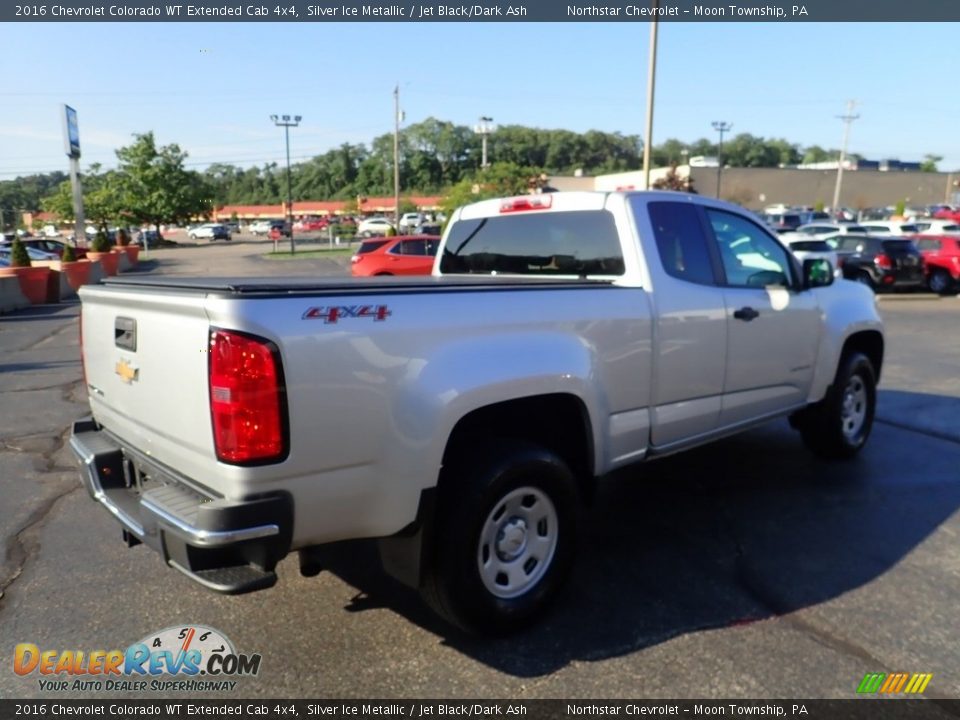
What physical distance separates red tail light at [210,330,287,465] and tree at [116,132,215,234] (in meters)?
69.7

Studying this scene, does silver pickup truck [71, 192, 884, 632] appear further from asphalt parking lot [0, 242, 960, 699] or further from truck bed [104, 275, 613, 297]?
asphalt parking lot [0, 242, 960, 699]

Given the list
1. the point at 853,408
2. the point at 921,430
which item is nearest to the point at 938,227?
the point at 921,430

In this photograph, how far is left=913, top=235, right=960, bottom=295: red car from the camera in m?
19.6

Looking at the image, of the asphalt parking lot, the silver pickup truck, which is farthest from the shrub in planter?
the silver pickup truck

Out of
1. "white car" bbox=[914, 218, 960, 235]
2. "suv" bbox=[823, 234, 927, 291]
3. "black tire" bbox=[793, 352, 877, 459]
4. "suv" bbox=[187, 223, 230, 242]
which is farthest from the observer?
"suv" bbox=[187, 223, 230, 242]

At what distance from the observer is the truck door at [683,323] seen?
3.84 meters

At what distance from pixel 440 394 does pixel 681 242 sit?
6.79ft

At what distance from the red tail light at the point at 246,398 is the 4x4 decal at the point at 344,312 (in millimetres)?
199

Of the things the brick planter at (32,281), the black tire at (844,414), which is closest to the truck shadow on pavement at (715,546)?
the black tire at (844,414)

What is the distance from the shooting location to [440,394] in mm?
2791

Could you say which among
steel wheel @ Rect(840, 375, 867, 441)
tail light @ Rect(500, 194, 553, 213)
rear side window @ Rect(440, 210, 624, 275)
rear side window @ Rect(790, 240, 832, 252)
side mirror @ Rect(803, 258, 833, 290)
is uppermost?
tail light @ Rect(500, 194, 553, 213)

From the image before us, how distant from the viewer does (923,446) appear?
6129 millimetres

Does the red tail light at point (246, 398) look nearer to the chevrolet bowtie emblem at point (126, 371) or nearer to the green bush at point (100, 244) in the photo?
the chevrolet bowtie emblem at point (126, 371)

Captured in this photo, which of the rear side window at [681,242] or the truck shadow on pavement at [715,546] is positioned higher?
the rear side window at [681,242]
